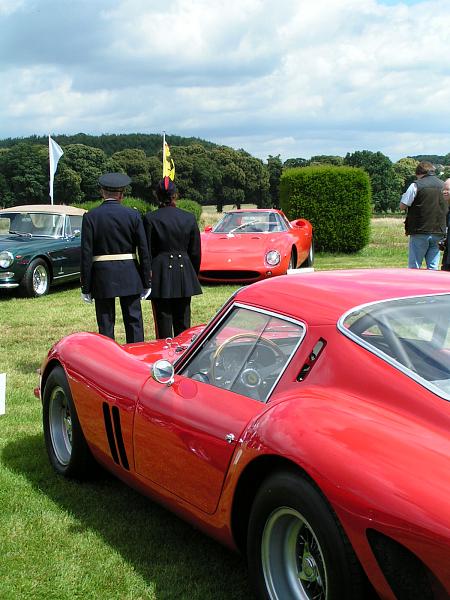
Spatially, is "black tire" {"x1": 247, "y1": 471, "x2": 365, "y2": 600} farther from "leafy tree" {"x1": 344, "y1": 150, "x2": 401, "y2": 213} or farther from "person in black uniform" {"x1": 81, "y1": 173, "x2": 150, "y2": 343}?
"leafy tree" {"x1": 344, "y1": 150, "x2": 401, "y2": 213}

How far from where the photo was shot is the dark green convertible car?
11.4 meters

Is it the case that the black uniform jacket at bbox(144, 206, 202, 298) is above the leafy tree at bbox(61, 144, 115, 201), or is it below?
above

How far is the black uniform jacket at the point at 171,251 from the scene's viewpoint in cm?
643

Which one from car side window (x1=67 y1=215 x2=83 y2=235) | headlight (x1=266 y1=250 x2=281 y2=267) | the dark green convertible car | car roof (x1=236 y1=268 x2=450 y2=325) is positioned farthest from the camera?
car side window (x1=67 y1=215 x2=83 y2=235)

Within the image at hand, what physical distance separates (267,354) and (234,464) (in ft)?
1.87

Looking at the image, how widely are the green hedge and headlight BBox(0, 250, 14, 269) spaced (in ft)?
26.1

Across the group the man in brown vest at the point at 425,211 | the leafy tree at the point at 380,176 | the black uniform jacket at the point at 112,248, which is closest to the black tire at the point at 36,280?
the black uniform jacket at the point at 112,248

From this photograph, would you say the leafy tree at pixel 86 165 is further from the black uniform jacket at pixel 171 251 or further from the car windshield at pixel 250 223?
the black uniform jacket at pixel 171 251

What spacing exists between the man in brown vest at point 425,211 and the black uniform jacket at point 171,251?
12.8ft

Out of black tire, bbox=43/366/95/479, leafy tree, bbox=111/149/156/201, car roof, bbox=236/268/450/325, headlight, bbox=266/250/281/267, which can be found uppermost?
car roof, bbox=236/268/450/325

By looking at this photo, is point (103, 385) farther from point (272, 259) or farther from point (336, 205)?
point (336, 205)

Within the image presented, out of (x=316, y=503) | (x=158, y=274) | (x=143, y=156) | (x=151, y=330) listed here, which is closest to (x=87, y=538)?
(x=316, y=503)

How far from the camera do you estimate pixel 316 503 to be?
2.26 metres

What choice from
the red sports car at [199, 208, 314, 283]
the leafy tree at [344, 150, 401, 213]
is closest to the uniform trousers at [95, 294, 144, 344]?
the red sports car at [199, 208, 314, 283]
